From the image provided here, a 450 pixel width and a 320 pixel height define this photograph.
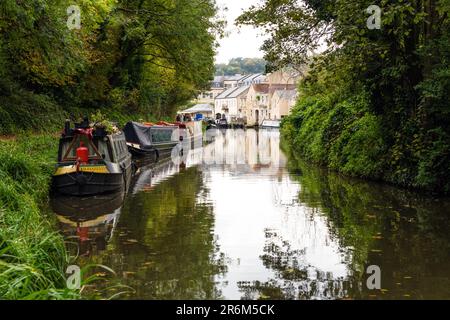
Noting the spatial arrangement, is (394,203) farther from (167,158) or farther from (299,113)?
(299,113)

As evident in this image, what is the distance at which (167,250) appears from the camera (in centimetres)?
1073

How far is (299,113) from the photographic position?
144ft

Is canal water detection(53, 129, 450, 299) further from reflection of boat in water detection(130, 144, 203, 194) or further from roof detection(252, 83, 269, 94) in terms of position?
roof detection(252, 83, 269, 94)

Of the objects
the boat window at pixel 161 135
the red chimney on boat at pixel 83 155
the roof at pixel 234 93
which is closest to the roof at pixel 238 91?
the roof at pixel 234 93

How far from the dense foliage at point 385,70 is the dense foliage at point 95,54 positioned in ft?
21.1

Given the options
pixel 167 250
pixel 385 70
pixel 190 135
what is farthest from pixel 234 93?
pixel 167 250

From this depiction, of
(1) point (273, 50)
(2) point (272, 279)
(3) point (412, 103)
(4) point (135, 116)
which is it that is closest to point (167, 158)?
(4) point (135, 116)

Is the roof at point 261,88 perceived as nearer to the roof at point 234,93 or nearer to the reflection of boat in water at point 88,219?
the roof at point 234,93

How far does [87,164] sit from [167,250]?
25.6 feet

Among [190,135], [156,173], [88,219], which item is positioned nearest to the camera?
[88,219]

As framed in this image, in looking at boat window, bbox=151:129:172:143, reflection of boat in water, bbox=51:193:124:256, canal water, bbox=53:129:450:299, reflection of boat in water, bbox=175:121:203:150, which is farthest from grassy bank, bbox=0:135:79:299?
reflection of boat in water, bbox=175:121:203:150

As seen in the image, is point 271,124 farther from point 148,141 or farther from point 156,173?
point 156,173

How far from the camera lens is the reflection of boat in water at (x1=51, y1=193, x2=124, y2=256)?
1159 centimetres

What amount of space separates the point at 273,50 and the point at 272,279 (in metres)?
12.2
